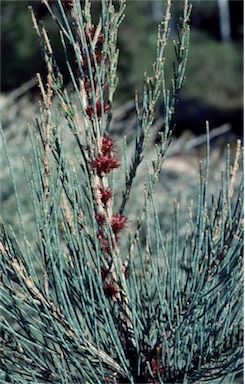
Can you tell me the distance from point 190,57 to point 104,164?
24.0m

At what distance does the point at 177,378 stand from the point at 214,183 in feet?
Answer: 13.4

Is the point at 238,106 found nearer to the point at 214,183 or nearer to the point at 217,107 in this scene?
the point at 217,107

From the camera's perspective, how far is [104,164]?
60.4 inches

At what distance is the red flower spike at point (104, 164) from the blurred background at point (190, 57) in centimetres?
656

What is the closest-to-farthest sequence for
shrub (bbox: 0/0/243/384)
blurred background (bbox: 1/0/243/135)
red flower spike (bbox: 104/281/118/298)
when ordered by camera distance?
shrub (bbox: 0/0/243/384), red flower spike (bbox: 104/281/118/298), blurred background (bbox: 1/0/243/135)

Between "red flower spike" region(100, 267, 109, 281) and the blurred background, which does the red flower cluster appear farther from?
the blurred background

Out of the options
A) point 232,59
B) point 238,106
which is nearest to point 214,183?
point 238,106

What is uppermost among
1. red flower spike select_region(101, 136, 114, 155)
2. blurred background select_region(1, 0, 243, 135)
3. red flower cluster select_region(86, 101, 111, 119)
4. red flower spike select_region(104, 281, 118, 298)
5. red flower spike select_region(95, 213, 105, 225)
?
blurred background select_region(1, 0, 243, 135)

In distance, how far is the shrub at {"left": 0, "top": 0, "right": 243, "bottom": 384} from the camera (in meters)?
1.48

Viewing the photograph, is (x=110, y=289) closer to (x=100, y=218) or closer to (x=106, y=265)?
(x=106, y=265)

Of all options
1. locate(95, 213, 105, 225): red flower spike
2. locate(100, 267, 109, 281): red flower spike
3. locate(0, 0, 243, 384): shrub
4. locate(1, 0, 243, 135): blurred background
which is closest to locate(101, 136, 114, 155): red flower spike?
locate(0, 0, 243, 384): shrub

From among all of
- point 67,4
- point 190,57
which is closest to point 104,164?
point 67,4

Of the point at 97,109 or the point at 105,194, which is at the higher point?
the point at 97,109

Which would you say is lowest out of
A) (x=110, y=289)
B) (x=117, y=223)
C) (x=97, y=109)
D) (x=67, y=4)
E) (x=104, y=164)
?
(x=110, y=289)
